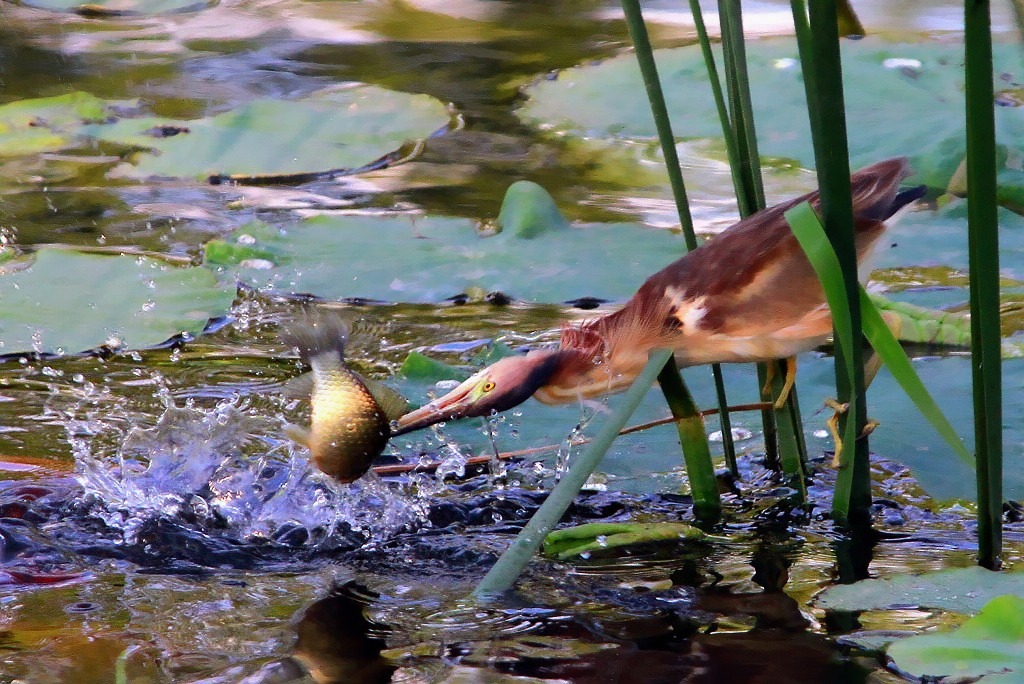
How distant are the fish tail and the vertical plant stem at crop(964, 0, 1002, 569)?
0.90 m

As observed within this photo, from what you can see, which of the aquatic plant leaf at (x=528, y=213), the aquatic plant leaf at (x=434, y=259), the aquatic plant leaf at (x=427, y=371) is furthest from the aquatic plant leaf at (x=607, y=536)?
the aquatic plant leaf at (x=528, y=213)

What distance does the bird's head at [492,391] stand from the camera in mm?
1769

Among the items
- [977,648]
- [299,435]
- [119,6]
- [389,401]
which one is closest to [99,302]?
[389,401]

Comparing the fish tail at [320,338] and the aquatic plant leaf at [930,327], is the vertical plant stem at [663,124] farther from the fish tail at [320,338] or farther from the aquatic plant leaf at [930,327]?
the aquatic plant leaf at [930,327]

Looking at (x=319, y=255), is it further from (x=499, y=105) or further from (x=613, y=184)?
(x=499, y=105)

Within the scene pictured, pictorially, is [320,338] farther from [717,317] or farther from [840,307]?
[840,307]

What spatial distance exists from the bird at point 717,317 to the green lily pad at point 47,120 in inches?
109

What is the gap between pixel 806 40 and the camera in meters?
1.35

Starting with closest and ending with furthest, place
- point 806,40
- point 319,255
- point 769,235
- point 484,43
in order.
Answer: point 806,40
point 769,235
point 319,255
point 484,43

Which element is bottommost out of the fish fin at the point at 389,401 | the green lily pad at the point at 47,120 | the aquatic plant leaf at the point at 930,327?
the aquatic plant leaf at the point at 930,327

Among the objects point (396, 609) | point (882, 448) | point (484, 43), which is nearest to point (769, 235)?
point (882, 448)

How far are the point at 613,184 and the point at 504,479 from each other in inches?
79.3

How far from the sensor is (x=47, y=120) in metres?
4.12

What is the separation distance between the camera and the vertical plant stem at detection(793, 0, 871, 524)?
1.25 meters
